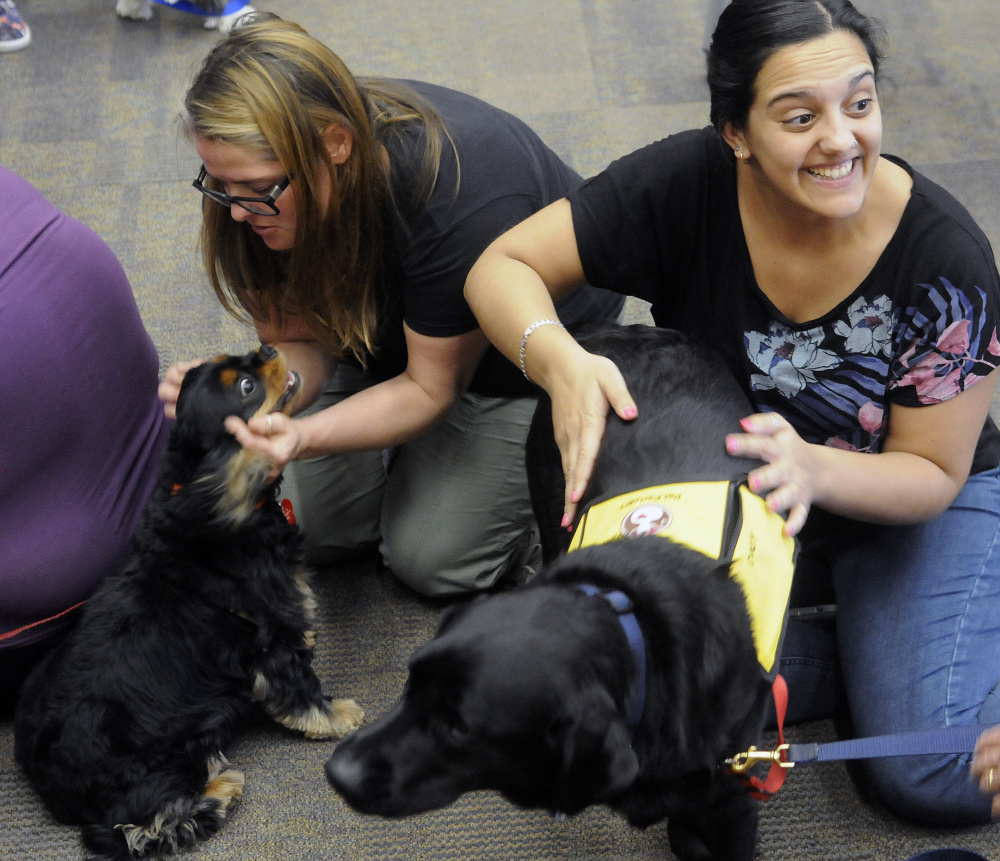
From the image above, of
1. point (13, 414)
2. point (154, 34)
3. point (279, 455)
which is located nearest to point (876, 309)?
point (279, 455)

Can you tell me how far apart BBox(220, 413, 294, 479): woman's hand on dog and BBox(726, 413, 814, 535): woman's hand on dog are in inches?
28.9

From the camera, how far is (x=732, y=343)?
1.57m

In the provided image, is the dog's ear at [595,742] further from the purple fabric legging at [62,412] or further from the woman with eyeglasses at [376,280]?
the purple fabric legging at [62,412]

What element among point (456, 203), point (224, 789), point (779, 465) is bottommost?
point (224, 789)

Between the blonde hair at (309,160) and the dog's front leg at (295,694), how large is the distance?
0.59 metres

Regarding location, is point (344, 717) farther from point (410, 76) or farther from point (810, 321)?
point (410, 76)

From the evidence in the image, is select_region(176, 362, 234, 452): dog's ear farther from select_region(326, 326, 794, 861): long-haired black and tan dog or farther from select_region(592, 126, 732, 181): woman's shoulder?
select_region(592, 126, 732, 181): woman's shoulder

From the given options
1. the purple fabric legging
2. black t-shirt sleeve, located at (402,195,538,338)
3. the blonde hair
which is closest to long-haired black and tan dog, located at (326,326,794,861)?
black t-shirt sleeve, located at (402,195,538,338)

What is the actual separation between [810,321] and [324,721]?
3.74 ft

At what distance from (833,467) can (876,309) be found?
0.26m

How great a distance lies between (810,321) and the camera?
56.9 inches

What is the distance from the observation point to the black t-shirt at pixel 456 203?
163 centimetres

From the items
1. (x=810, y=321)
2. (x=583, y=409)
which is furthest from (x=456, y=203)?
(x=810, y=321)

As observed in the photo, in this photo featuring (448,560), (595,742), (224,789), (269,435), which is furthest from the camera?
(448,560)
